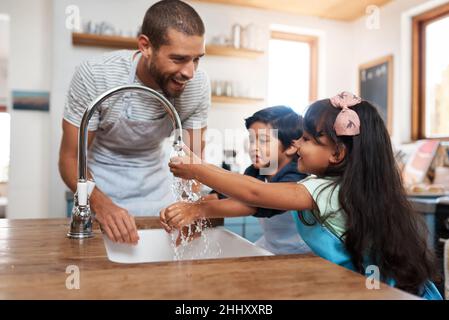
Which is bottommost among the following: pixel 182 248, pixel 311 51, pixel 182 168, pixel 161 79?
pixel 182 248

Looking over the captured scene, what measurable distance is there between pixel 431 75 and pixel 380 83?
0.37 m

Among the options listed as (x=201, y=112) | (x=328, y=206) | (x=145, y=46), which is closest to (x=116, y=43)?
(x=201, y=112)

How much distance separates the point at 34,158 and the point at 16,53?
0.71 m

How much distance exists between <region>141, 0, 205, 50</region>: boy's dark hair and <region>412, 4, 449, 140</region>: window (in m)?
2.29

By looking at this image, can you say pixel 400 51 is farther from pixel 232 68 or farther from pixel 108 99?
pixel 108 99

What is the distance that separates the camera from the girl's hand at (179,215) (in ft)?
3.27

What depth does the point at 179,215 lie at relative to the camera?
100 cm

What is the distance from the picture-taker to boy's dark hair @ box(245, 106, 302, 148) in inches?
54.6

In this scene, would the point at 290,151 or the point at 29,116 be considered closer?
the point at 290,151

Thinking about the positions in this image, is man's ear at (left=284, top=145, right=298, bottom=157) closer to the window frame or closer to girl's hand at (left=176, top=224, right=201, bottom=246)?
girl's hand at (left=176, top=224, right=201, bottom=246)

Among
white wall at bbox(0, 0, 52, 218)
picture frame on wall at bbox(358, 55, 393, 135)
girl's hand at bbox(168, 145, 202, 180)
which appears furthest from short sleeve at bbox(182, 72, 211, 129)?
picture frame on wall at bbox(358, 55, 393, 135)

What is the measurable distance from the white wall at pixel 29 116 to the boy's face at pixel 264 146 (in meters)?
1.94

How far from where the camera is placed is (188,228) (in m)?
1.09

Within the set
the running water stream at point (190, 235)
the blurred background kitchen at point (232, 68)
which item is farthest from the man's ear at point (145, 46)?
the blurred background kitchen at point (232, 68)
